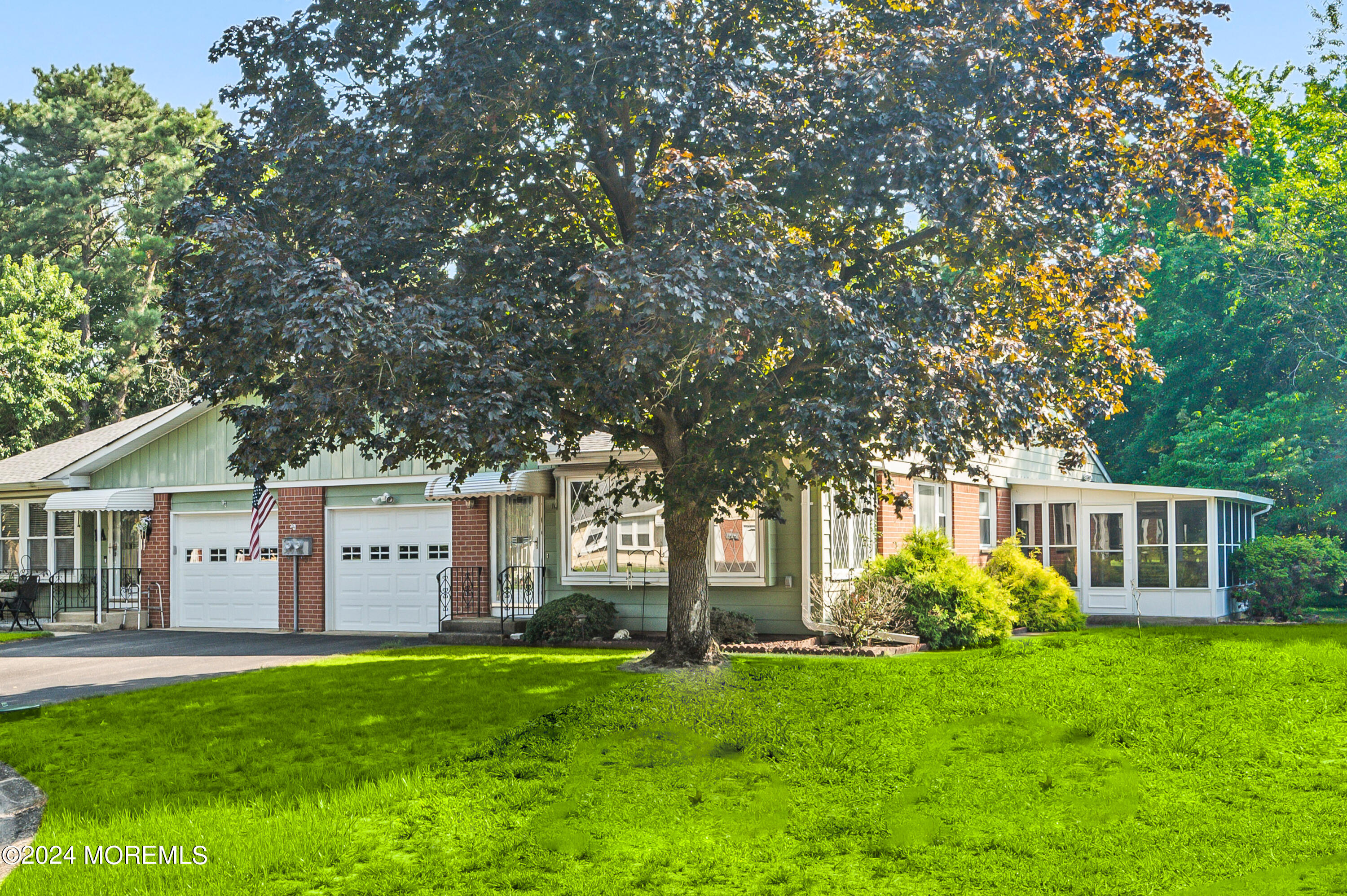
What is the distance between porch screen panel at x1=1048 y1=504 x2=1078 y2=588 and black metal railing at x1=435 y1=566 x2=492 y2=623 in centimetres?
1188

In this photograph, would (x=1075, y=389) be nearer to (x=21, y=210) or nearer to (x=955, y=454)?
(x=955, y=454)

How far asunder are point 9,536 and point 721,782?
22.0m

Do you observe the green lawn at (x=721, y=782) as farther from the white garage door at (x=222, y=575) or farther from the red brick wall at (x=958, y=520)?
the white garage door at (x=222, y=575)

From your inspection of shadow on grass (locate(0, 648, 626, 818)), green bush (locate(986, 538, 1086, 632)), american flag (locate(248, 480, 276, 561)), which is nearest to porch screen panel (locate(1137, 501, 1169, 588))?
green bush (locate(986, 538, 1086, 632))

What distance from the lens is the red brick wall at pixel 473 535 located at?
18.2 m

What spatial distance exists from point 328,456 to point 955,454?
12.7 metres

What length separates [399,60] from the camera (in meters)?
12.6

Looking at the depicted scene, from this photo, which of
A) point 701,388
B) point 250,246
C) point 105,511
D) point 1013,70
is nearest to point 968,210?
point 1013,70

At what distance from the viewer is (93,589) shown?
22422 millimetres

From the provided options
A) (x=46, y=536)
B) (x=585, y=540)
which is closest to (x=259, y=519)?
(x=46, y=536)

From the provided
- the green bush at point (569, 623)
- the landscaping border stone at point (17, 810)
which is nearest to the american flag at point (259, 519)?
the green bush at point (569, 623)

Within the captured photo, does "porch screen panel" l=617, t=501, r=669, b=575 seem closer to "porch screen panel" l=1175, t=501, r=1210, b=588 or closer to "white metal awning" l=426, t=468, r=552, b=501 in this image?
"white metal awning" l=426, t=468, r=552, b=501

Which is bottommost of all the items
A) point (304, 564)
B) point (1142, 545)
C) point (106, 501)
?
point (304, 564)

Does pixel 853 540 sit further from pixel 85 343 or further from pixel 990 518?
pixel 85 343
